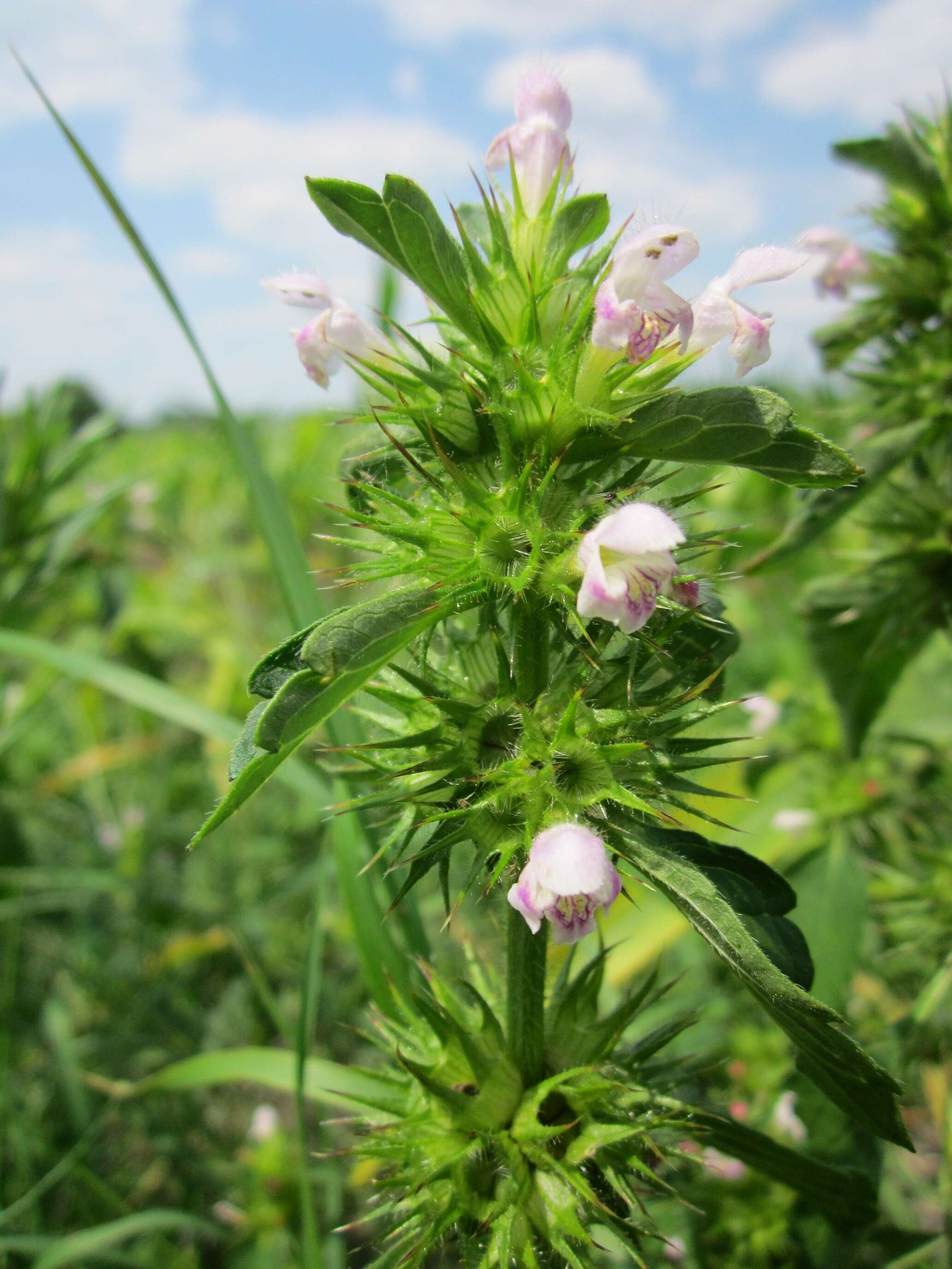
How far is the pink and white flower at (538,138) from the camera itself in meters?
1.03

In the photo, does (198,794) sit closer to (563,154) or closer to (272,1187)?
(272,1187)

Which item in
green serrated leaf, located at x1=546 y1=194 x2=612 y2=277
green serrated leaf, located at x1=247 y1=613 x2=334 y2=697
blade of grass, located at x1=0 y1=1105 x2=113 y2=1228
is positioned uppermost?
green serrated leaf, located at x1=546 y1=194 x2=612 y2=277

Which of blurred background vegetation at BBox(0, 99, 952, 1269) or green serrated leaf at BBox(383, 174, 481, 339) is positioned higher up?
green serrated leaf at BBox(383, 174, 481, 339)

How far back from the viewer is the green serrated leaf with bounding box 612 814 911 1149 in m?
0.74

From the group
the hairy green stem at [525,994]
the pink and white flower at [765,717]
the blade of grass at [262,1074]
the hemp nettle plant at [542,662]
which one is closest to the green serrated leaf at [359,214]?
the hemp nettle plant at [542,662]

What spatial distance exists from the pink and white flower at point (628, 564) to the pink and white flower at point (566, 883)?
19cm

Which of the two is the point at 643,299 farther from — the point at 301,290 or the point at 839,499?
the point at 839,499

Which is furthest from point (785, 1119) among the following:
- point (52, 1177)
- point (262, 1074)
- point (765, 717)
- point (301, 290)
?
point (301, 290)

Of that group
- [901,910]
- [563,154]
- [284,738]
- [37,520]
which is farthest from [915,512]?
[37,520]

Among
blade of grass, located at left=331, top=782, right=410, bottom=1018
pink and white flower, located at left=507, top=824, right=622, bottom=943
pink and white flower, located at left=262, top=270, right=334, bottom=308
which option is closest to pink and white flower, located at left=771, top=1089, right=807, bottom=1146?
blade of grass, located at left=331, top=782, right=410, bottom=1018

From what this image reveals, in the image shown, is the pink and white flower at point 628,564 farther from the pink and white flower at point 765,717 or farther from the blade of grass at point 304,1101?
the pink and white flower at point 765,717

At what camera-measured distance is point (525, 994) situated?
1012 millimetres

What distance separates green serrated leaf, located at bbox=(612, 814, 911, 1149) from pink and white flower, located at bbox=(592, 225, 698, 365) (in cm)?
47

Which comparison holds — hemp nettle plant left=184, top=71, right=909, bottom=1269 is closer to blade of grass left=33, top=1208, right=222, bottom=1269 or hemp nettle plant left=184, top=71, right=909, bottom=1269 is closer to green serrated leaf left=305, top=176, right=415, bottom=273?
green serrated leaf left=305, top=176, right=415, bottom=273
